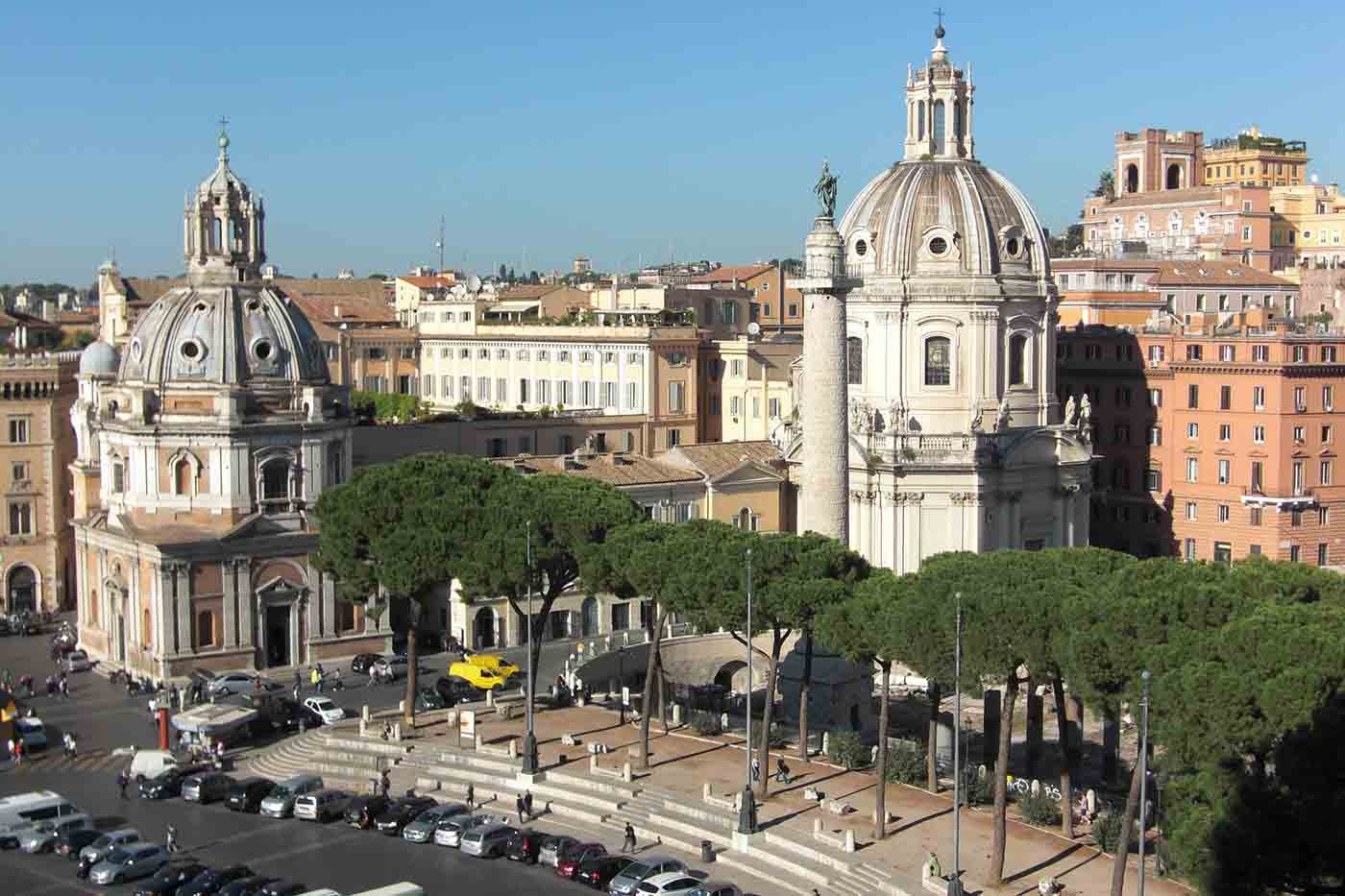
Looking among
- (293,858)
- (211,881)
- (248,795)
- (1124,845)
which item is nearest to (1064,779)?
(1124,845)

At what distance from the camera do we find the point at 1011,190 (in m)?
70.3

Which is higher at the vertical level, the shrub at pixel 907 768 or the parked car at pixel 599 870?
A: the shrub at pixel 907 768

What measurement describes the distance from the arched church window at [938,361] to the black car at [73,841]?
35.5 meters

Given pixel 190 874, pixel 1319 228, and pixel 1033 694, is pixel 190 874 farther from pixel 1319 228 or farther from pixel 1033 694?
pixel 1319 228

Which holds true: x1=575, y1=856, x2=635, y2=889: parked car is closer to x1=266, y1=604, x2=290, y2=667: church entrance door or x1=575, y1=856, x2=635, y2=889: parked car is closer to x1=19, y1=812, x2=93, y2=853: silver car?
x1=19, y1=812, x2=93, y2=853: silver car

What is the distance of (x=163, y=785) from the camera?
47594 mm

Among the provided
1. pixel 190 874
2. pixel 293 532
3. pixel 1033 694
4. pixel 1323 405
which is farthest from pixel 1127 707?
pixel 1323 405

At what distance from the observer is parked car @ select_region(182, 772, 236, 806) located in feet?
154

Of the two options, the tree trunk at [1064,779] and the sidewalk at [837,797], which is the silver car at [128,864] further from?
the tree trunk at [1064,779]

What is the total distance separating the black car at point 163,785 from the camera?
47.5 metres

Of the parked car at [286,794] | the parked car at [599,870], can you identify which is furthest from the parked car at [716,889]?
the parked car at [286,794]

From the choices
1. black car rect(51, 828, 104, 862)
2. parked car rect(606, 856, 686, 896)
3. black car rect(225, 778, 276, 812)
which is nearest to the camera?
parked car rect(606, 856, 686, 896)

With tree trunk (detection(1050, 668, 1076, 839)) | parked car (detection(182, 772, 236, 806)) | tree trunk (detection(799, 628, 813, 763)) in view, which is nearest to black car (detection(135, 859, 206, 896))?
parked car (detection(182, 772, 236, 806))

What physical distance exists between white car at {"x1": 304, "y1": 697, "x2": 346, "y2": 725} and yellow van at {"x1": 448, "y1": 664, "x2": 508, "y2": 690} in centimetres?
371
